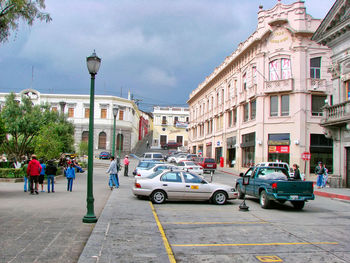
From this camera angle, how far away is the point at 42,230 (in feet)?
26.7

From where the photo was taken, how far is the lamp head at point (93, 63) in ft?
33.1

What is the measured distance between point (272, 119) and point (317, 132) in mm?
4350

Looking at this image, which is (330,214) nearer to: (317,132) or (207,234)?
(207,234)

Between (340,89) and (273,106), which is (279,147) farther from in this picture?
(340,89)

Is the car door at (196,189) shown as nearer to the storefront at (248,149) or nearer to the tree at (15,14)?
the tree at (15,14)

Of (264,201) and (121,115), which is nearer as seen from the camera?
(264,201)

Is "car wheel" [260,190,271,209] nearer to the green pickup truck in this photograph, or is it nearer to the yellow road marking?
the green pickup truck

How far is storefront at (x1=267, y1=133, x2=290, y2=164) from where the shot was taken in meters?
32.8

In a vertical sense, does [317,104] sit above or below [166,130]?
below

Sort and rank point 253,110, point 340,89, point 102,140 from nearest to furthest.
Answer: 1. point 340,89
2. point 253,110
3. point 102,140

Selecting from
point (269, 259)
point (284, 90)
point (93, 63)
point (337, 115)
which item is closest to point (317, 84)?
point (284, 90)

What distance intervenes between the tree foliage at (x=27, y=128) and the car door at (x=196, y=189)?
1567 cm

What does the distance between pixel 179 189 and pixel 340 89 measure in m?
16.3

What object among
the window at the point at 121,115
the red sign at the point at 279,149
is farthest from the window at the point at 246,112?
the window at the point at 121,115
